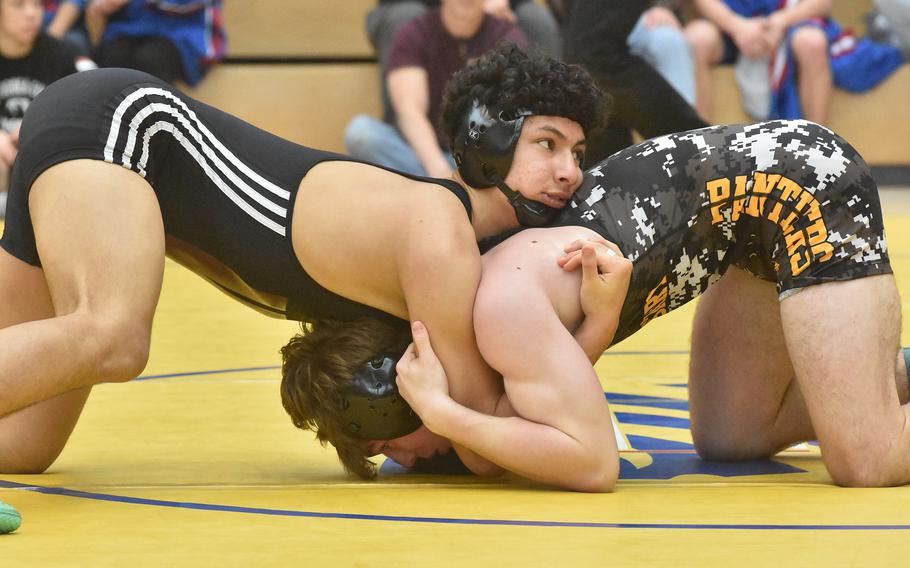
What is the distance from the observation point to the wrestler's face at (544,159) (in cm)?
267

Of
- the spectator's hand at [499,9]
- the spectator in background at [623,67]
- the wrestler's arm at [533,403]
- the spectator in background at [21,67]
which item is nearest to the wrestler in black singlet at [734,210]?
the wrestler's arm at [533,403]

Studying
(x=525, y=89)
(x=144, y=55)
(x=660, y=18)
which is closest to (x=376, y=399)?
(x=525, y=89)

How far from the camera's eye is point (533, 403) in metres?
2.48

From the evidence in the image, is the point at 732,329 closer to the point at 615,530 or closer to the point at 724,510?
the point at 724,510

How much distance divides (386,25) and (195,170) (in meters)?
5.59

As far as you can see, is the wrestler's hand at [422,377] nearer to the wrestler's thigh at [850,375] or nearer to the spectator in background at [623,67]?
the wrestler's thigh at [850,375]

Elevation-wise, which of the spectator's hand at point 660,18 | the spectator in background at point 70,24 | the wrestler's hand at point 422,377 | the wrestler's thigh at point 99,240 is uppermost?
the spectator in background at point 70,24

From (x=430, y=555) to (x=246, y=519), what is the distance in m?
0.38

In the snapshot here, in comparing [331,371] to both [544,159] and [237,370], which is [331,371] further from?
[237,370]

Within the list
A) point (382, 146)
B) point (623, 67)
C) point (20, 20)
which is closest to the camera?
point (623, 67)

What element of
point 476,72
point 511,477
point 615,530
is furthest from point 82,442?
point 615,530

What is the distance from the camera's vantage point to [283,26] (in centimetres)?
898

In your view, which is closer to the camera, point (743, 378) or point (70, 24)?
point (743, 378)

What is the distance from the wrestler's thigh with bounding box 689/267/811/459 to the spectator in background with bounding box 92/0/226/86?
17.9ft
